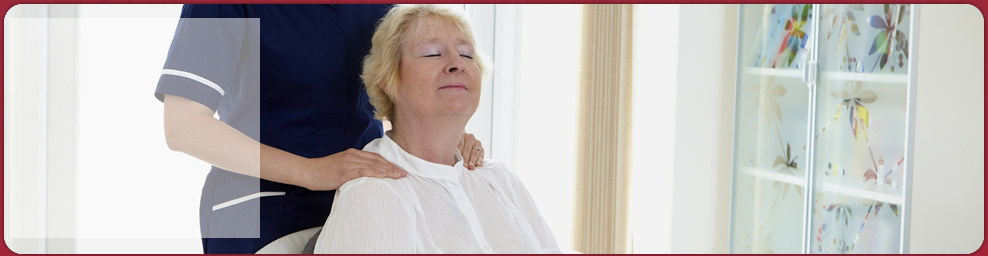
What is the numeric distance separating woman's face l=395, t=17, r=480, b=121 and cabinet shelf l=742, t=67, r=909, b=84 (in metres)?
1.83

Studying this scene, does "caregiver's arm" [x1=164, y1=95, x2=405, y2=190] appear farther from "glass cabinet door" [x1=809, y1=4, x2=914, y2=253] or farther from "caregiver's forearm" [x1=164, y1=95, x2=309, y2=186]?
"glass cabinet door" [x1=809, y1=4, x2=914, y2=253]

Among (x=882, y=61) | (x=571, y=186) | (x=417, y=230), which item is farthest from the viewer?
(x=571, y=186)

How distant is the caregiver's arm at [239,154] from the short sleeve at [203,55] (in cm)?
3

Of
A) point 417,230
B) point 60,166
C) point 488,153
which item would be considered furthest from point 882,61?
point 60,166

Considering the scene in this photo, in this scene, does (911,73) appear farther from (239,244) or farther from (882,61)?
(239,244)

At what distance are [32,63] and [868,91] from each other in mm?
2972

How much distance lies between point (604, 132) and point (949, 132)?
1.41 m

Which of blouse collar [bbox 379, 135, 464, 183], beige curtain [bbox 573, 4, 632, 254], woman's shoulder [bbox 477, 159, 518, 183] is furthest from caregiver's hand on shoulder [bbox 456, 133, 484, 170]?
beige curtain [bbox 573, 4, 632, 254]

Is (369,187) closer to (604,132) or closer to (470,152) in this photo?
A: (470,152)

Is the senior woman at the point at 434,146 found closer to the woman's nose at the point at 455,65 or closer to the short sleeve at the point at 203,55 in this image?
the woman's nose at the point at 455,65

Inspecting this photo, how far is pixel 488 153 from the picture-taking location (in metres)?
3.17

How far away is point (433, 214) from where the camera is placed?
1.28 metres

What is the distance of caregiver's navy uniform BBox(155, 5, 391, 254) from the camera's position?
120cm

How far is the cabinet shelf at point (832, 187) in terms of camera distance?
8.11 ft
